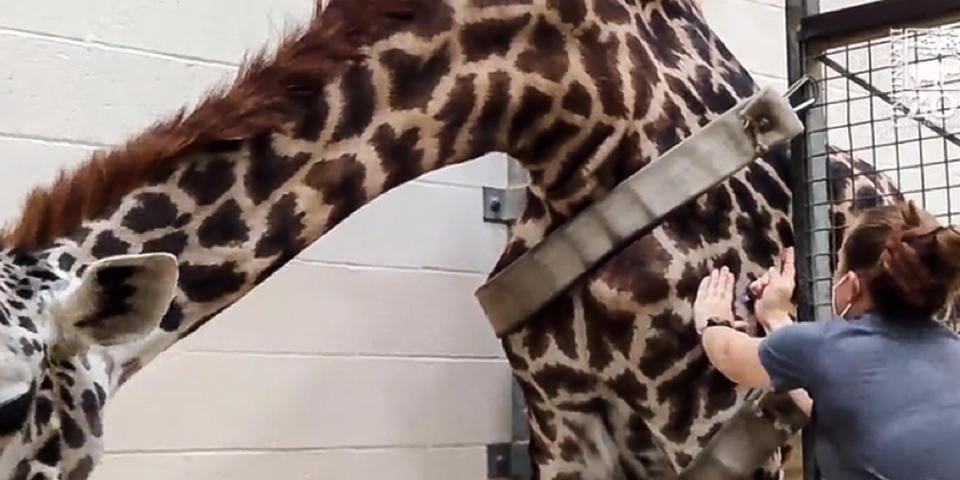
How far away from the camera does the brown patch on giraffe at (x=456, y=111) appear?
1.60 meters

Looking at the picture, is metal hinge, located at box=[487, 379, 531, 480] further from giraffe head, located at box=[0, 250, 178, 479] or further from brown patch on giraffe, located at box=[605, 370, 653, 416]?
giraffe head, located at box=[0, 250, 178, 479]

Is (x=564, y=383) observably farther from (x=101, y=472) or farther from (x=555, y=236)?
(x=101, y=472)

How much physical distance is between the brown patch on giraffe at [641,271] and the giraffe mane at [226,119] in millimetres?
358

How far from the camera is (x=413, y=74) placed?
157 cm

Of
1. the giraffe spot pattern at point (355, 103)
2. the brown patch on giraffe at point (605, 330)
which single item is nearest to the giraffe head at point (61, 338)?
the giraffe spot pattern at point (355, 103)

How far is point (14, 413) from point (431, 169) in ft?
1.97

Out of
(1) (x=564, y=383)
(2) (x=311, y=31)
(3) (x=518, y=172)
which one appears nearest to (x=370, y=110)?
(2) (x=311, y=31)

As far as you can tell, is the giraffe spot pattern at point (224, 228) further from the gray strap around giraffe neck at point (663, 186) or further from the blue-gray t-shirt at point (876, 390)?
the blue-gray t-shirt at point (876, 390)

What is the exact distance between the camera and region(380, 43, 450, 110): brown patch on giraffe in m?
1.56

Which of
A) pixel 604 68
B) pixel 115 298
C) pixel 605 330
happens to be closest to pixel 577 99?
pixel 604 68

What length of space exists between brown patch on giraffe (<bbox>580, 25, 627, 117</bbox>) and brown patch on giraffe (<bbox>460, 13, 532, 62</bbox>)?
0.26ft

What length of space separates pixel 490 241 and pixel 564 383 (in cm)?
72

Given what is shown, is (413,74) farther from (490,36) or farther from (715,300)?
(715,300)

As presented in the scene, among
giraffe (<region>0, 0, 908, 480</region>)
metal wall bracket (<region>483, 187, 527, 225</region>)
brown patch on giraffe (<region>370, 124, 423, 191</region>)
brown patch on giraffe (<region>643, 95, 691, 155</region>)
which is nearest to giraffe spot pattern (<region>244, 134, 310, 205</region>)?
giraffe (<region>0, 0, 908, 480</region>)
